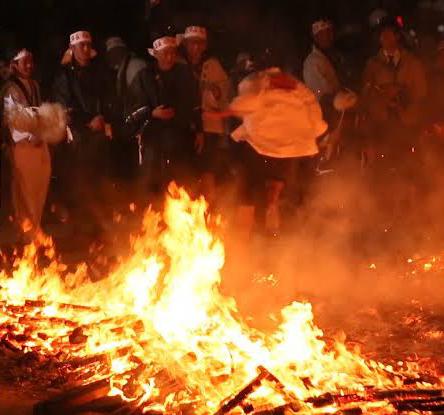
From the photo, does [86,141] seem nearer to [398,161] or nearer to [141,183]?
[141,183]

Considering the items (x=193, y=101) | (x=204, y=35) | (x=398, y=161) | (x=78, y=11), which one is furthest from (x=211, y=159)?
(x=78, y=11)

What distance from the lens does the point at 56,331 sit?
16.4ft

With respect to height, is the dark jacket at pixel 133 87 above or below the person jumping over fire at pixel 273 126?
above

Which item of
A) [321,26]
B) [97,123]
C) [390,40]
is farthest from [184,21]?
[390,40]

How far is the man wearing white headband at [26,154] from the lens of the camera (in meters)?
8.03

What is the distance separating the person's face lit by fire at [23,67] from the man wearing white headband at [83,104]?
1.26 feet

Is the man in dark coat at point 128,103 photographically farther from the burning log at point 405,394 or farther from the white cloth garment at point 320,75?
the burning log at point 405,394

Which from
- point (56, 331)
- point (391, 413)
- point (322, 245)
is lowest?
point (391, 413)

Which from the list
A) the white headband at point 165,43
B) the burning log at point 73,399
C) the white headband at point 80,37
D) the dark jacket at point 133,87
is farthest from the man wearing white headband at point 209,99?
the burning log at point 73,399

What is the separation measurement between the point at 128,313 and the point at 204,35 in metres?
4.70

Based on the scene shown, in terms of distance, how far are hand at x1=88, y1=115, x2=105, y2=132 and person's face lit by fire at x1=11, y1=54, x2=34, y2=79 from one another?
97 centimetres

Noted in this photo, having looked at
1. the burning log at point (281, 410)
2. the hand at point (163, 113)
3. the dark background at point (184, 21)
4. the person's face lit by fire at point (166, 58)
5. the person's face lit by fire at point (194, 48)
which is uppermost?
the dark background at point (184, 21)

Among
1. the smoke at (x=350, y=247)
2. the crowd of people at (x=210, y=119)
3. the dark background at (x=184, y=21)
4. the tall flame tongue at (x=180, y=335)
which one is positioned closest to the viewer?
the tall flame tongue at (x=180, y=335)

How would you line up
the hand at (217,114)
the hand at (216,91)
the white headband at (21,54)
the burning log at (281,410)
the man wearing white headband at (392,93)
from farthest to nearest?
1. the man wearing white headband at (392,93)
2. the hand at (216,91)
3. the white headband at (21,54)
4. the hand at (217,114)
5. the burning log at (281,410)
